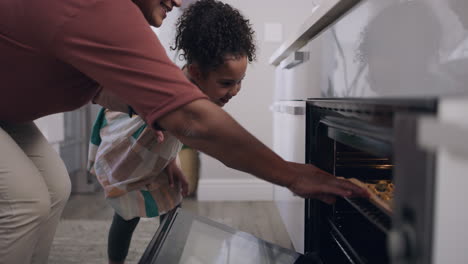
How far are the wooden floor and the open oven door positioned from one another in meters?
0.80

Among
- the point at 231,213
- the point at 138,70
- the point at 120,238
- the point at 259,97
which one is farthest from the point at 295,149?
the point at 259,97

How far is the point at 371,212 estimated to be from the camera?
Answer: 60 cm

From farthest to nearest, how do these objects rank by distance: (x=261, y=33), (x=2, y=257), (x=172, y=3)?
(x=261, y=33) < (x=172, y=3) < (x=2, y=257)

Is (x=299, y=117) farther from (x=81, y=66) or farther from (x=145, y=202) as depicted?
(x=81, y=66)

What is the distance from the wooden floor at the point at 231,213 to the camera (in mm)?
1863

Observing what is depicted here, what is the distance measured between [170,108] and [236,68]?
2.10 ft

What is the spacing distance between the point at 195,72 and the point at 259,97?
1.31 m

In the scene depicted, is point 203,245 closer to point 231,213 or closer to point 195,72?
point 195,72

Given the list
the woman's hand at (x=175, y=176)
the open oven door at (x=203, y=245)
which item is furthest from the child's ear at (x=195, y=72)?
the open oven door at (x=203, y=245)

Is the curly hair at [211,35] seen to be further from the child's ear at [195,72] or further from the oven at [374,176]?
the oven at [374,176]

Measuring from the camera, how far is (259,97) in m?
2.50

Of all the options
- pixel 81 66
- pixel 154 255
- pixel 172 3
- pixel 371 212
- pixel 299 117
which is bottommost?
pixel 154 255

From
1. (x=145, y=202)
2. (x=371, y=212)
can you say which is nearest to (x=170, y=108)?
(x=371, y=212)

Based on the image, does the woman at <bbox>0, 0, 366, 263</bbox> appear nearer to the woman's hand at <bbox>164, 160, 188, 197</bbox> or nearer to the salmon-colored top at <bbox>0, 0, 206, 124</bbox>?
the salmon-colored top at <bbox>0, 0, 206, 124</bbox>
